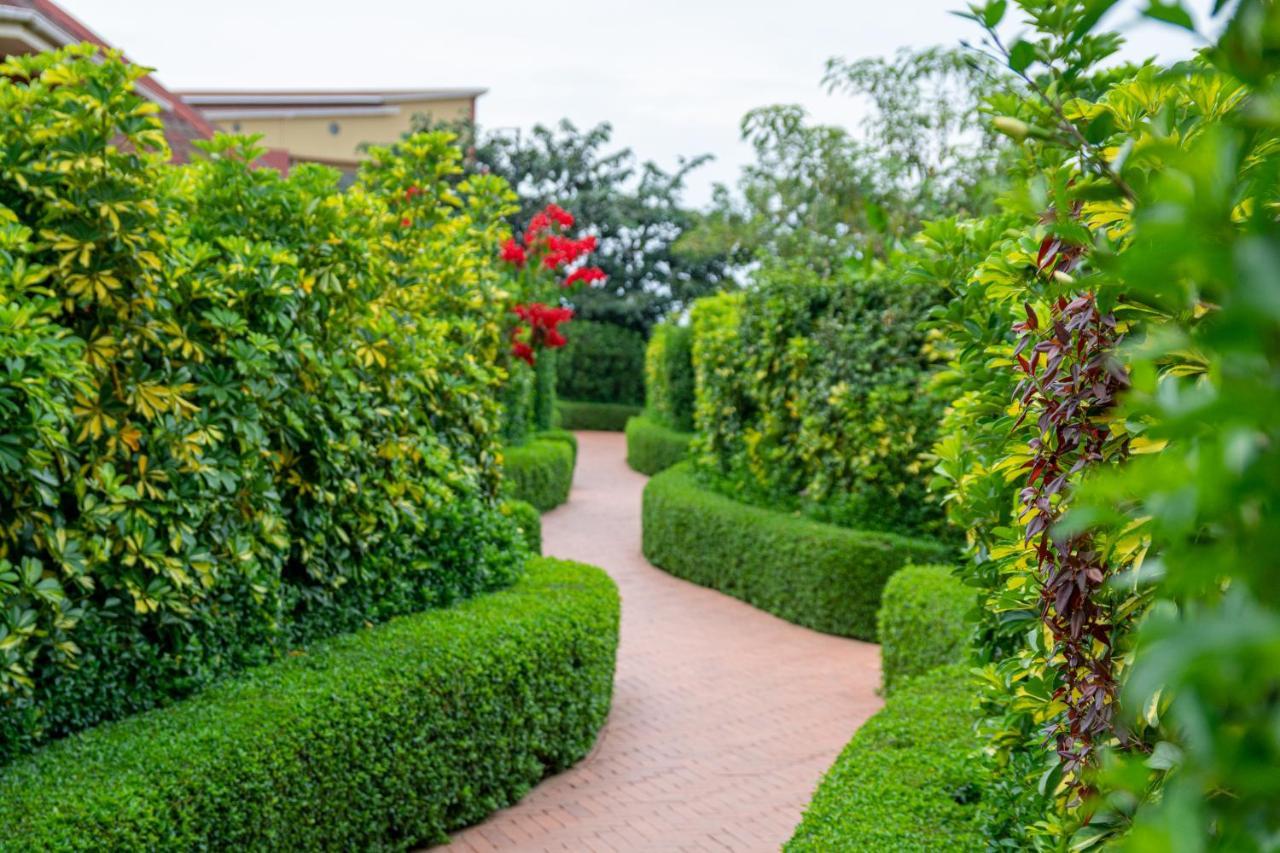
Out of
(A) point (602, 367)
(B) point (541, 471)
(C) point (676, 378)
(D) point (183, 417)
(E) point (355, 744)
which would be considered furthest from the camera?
(A) point (602, 367)

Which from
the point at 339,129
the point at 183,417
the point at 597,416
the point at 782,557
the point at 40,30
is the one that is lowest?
the point at 597,416

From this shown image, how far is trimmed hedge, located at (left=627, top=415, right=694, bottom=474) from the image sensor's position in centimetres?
1833

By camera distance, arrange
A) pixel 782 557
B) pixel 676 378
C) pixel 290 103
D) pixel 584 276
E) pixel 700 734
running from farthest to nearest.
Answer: pixel 290 103
pixel 676 378
pixel 584 276
pixel 782 557
pixel 700 734

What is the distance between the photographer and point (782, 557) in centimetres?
1006

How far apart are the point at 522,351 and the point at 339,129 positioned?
15.6m

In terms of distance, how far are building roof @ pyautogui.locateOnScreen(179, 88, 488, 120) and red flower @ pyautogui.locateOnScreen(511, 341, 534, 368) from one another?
46.8ft

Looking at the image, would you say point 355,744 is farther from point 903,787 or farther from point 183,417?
point 903,787

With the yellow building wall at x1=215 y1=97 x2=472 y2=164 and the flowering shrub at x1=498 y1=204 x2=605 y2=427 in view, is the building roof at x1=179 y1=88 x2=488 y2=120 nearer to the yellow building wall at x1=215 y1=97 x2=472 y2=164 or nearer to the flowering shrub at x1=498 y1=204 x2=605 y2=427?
the yellow building wall at x1=215 y1=97 x2=472 y2=164

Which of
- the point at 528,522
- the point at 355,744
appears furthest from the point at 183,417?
the point at 528,522

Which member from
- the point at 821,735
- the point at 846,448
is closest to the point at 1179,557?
the point at 821,735

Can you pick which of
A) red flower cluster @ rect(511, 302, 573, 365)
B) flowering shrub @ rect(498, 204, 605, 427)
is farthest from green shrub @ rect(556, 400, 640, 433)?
red flower cluster @ rect(511, 302, 573, 365)

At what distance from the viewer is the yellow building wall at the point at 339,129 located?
1000 inches

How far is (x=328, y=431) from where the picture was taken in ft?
18.1

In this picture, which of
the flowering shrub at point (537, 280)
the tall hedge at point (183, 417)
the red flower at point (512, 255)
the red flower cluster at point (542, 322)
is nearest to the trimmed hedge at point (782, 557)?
the flowering shrub at point (537, 280)
